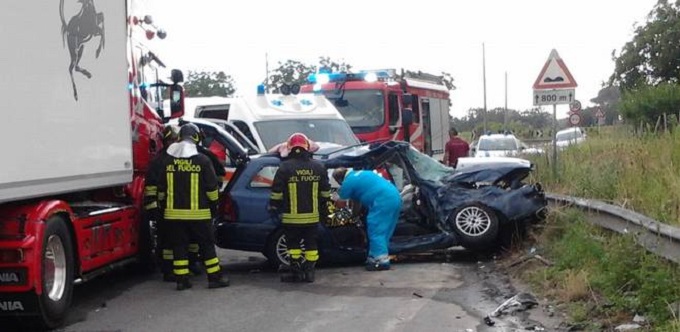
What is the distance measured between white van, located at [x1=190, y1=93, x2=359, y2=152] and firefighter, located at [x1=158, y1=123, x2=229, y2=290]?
4749 mm

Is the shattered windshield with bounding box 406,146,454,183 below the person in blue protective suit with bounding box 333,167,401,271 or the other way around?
the other way around

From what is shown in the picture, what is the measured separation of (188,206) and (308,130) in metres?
5.95

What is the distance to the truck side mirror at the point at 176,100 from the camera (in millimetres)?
12195

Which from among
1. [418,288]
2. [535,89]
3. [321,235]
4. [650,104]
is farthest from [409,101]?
[418,288]

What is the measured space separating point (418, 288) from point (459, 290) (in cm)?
43

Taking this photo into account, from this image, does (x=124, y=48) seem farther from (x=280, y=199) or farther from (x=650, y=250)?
(x=650, y=250)

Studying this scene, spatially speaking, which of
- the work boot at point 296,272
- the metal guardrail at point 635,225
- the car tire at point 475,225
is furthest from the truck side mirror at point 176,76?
the metal guardrail at point 635,225

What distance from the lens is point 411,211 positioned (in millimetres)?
11406

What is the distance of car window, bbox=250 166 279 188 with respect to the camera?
35.8 ft

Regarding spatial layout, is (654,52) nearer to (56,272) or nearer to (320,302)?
(320,302)

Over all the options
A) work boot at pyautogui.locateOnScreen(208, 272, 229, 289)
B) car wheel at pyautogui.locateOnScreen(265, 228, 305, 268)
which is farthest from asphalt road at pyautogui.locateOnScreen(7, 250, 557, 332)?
car wheel at pyautogui.locateOnScreen(265, 228, 305, 268)

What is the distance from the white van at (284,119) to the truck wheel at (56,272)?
672 centimetres

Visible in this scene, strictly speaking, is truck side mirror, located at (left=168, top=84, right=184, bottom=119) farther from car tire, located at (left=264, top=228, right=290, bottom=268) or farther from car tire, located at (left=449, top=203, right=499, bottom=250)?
car tire, located at (left=449, top=203, right=499, bottom=250)

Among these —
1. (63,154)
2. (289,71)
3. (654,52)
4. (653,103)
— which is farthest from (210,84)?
(63,154)
